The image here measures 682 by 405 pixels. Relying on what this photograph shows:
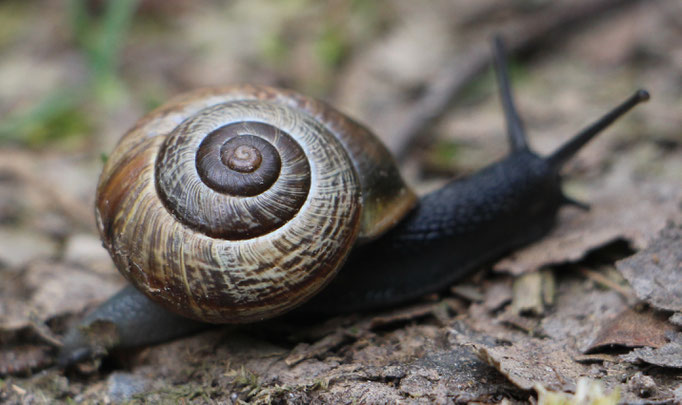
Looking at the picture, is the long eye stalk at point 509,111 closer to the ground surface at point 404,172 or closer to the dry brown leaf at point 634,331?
the ground surface at point 404,172

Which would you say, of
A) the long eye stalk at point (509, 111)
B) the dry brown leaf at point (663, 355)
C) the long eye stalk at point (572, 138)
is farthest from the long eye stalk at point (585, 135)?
the dry brown leaf at point (663, 355)

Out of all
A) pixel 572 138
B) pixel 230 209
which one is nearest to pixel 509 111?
pixel 572 138

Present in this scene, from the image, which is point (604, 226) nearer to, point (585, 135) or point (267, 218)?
point (585, 135)

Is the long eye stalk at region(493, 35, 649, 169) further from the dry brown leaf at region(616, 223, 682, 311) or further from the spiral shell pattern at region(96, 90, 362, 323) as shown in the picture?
the spiral shell pattern at region(96, 90, 362, 323)

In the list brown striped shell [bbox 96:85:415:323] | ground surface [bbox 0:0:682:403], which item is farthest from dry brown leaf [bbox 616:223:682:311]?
brown striped shell [bbox 96:85:415:323]

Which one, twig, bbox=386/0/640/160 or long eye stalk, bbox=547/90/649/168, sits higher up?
twig, bbox=386/0/640/160

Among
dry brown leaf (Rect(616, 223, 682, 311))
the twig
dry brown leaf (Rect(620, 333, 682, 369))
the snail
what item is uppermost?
the twig

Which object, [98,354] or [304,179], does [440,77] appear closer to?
[304,179]

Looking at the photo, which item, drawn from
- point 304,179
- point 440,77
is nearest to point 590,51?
point 440,77
